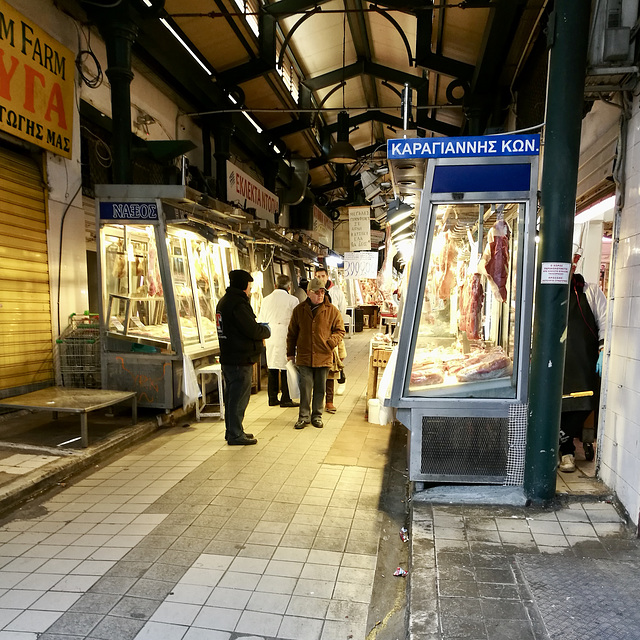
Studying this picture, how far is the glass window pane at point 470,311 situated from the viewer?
14.3 ft

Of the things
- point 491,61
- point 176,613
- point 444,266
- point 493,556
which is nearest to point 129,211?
point 444,266

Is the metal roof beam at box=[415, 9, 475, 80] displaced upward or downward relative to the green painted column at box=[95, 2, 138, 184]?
upward

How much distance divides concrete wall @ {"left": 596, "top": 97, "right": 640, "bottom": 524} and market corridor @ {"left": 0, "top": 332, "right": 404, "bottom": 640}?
199 centimetres

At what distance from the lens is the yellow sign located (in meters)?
6.06

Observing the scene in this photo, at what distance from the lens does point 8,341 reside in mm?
6629

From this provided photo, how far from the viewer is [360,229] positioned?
17.0 metres

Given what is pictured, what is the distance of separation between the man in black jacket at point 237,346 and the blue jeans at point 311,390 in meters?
1.04

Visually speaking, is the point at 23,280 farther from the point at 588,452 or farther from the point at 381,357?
the point at 588,452

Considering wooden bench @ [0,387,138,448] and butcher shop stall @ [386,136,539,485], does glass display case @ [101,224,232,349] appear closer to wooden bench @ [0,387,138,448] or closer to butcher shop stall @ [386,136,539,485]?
wooden bench @ [0,387,138,448]

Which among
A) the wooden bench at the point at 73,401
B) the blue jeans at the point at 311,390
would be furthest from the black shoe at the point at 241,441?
the wooden bench at the point at 73,401

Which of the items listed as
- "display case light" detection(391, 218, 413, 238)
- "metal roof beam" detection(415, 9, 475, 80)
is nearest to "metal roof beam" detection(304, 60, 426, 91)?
"metal roof beam" detection(415, 9, 475, 80)

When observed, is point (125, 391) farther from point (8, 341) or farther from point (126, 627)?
point (126, 627)

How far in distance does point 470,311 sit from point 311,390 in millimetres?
3030

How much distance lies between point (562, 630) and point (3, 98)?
25.2 ft
